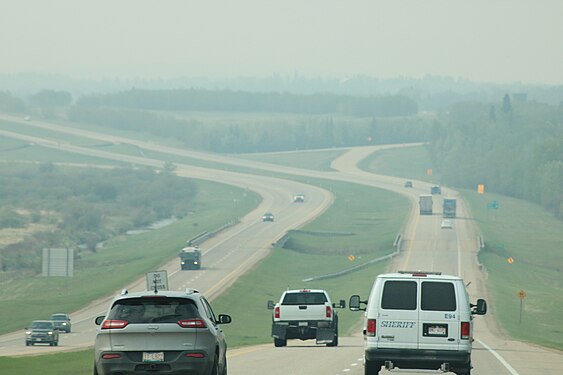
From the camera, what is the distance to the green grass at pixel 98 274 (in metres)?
96.1

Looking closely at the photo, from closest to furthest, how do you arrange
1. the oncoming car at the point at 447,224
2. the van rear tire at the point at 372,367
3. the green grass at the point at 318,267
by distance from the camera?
1. the van rear tire at the point at 372,367
2. the green grass at the point at 318,267
3. the oncoming car at the point at 447,224

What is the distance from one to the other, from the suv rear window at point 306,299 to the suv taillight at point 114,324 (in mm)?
22575

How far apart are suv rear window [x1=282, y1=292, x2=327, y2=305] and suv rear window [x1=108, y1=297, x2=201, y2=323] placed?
22100 millimetres

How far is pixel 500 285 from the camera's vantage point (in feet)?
359

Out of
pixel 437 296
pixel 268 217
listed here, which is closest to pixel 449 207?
pixel 268 217

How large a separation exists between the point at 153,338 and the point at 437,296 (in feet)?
24.8

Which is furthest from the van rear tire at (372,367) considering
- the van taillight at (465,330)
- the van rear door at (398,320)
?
the van taillight at (465,330)

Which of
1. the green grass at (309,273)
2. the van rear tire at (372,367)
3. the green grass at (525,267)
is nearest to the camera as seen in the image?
the van rear tire at (372,367)

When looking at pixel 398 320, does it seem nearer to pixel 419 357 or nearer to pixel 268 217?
pixel 419 357

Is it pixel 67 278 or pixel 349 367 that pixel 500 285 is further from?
pixel 349 367

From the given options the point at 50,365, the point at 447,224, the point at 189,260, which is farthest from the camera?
the point at 447,224

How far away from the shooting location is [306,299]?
4703cm

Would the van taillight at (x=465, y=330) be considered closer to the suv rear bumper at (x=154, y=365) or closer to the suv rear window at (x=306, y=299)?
the suv rear bumper at (x=154, y=365)

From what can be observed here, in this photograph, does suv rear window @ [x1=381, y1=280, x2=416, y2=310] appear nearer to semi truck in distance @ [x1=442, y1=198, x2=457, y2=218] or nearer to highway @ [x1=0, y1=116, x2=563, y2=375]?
highway @ [x1=0, y1=116, x2=563, y2=375]
